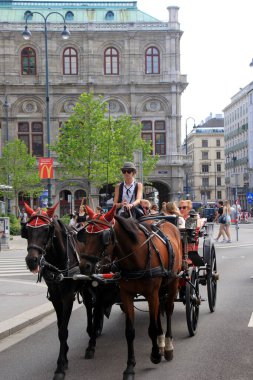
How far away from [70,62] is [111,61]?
4138 millimetres

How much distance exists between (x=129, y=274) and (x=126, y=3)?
2618 inches

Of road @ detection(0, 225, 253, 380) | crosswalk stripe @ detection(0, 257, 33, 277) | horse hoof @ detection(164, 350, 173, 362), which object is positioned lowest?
crosswalk stripe @ detection(0, 257, 33, 277)

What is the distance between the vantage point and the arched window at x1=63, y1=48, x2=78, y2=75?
65188mm

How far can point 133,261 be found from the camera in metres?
7.53

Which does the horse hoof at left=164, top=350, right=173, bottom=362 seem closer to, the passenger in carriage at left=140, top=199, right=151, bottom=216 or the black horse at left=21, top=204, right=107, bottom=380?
the black horse at left=21, top=204, right=107, bottom=380

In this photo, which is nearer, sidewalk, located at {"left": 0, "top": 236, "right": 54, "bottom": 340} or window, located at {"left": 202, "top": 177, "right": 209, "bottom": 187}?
sidewalk, located at {"left": 0, "top": 236, "right": 54, "bottom": 340}

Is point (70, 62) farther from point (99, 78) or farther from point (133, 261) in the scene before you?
point (133, 261)

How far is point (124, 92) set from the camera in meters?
65.1

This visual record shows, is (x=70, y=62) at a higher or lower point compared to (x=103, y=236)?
higher

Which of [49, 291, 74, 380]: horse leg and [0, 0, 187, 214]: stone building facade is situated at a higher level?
[0, 0, 187, 214]: stone building facade

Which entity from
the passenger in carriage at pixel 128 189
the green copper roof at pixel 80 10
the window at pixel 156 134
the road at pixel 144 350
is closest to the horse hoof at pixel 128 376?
the road at pixel 144 350

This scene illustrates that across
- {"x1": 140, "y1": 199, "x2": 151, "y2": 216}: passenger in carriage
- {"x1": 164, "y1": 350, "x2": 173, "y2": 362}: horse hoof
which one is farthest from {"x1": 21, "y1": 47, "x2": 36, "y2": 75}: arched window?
{"x1": 164, "y1": 350, "x2": 173, "y2": 362}: horse hoof

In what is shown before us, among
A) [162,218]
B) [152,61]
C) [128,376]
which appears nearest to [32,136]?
[152,61]

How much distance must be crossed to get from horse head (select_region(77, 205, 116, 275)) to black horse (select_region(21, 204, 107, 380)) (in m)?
0.18
